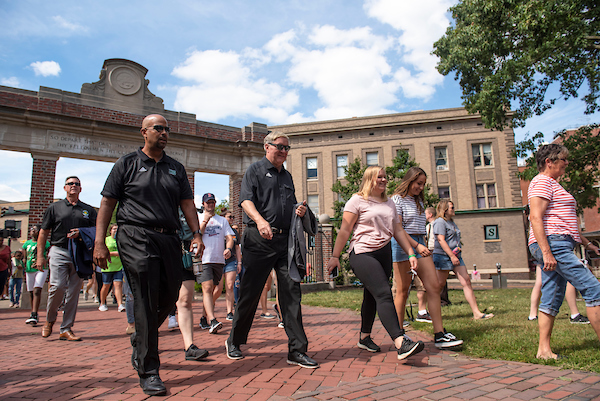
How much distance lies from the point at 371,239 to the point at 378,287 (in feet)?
1.62

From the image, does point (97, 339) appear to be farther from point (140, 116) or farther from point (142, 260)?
point (140, 116)

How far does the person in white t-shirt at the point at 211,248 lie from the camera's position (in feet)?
20.0

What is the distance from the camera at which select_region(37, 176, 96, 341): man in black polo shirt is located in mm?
5781

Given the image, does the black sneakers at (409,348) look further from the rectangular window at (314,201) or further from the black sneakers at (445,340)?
the rectangular window at (314,201)

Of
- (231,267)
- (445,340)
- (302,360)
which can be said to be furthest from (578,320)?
(231,267)

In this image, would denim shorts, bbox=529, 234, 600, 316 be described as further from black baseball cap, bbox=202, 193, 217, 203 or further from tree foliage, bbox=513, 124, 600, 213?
tree foliage, bbox=513, 124, 600, 213

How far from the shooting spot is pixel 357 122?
34.7 meters

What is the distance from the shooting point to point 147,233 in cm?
337

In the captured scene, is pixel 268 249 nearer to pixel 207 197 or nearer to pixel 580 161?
pixel 207 197

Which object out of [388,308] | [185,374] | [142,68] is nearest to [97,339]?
[185,374]

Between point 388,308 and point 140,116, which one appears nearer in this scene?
point 388,308

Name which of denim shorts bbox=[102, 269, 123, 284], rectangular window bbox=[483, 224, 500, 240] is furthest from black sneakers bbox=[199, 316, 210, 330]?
rectangular window bbox=[483, 224, 500, 240]

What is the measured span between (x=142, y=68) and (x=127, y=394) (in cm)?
1381

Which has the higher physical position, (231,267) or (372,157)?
(372,157)
